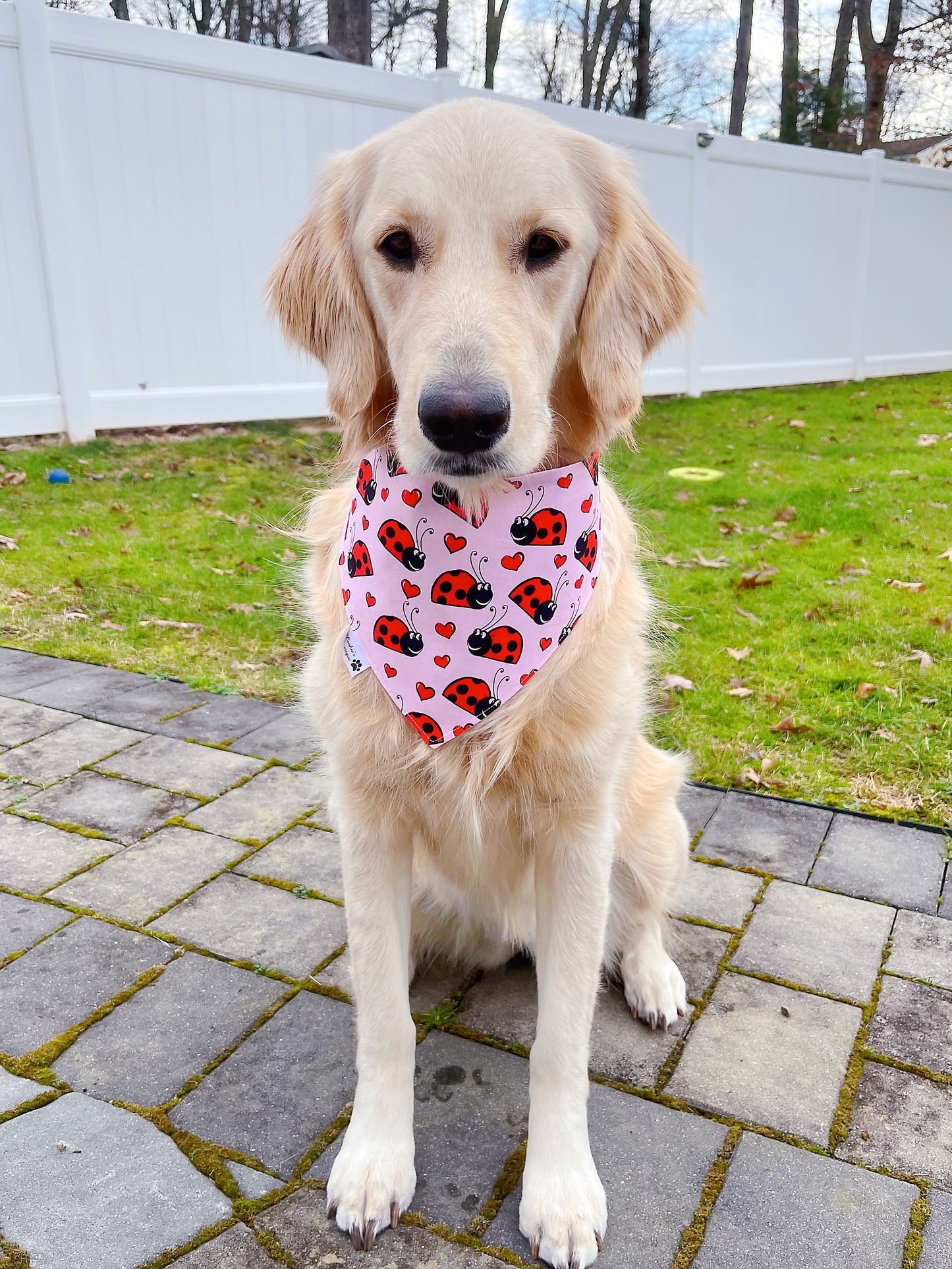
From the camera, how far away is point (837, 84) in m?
17.9

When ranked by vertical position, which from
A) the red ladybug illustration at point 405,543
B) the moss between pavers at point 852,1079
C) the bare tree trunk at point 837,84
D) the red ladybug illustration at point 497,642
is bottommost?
the moss between pavers at point 852,1079

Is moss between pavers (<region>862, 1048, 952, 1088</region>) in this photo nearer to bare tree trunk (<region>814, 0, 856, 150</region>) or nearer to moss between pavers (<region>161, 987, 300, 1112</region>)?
moss between pavers (<region>161, 987, 300, 1112</region>)

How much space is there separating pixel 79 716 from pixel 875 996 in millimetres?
2730

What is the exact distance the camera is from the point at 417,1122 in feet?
6.12

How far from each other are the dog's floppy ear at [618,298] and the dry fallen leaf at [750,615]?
280 cm

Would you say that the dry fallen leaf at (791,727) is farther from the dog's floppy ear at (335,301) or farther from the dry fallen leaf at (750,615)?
the dog's floppy ear at (335,301)

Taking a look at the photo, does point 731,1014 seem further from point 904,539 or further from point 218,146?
point 218,146

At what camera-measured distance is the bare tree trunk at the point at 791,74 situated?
17.9 meters

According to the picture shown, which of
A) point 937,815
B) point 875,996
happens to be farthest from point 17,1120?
point 937,815

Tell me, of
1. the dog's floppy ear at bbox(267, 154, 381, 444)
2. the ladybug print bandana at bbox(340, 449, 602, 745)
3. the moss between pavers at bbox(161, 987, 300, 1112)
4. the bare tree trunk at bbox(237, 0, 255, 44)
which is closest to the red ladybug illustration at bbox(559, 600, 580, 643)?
the ladybug print bandana at bbox(340, 449, 602, 745)

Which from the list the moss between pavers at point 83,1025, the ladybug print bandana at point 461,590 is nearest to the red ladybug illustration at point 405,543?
the ladybug print bandana at point 461,590

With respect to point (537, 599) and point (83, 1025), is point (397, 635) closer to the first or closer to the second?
point (537, 599)

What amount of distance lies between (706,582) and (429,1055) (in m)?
3.51

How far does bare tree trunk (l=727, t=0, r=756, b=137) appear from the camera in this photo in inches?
715
